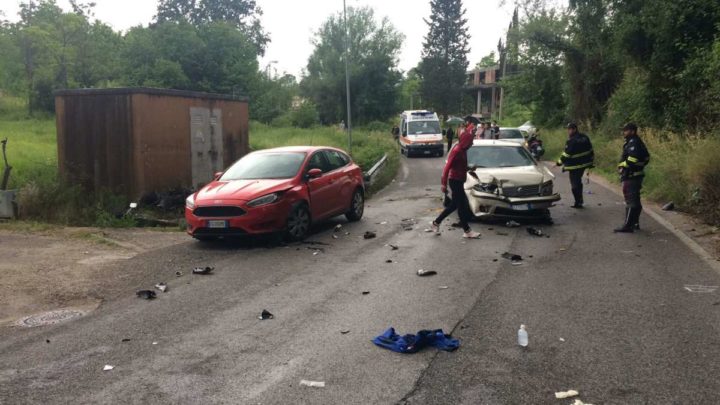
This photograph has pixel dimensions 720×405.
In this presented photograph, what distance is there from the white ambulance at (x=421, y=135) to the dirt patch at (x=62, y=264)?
22071 mm

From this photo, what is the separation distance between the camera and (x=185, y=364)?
4754mm

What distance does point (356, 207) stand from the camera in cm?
1267

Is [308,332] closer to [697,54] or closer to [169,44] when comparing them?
[697,54]

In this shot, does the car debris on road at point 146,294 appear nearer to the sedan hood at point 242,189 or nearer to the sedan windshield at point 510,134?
the sedan hood at point 242,189

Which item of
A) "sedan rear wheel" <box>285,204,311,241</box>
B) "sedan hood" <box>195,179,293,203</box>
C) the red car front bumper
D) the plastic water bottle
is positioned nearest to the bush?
"sedan hood" <box>195,179,293,203</box>

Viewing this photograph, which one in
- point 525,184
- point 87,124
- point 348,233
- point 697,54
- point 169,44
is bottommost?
point 348,233

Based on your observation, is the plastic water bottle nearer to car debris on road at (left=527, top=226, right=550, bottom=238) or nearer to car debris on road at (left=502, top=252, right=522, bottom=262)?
car debris on road at (left=502, top=252, right=522, bottom=262)

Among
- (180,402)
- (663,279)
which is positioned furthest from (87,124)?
(663,279)

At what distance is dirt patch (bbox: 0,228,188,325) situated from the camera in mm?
6910

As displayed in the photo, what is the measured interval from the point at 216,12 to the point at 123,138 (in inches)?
2600

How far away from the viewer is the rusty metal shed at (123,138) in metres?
13.4

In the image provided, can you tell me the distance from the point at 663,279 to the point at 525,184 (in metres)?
4.33

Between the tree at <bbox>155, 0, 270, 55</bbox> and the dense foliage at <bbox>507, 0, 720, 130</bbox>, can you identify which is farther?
the tree at <bbox>155, 0, 270, 55</bbox>

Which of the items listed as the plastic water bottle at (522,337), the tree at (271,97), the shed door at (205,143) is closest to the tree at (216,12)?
the tree at (271,97)
